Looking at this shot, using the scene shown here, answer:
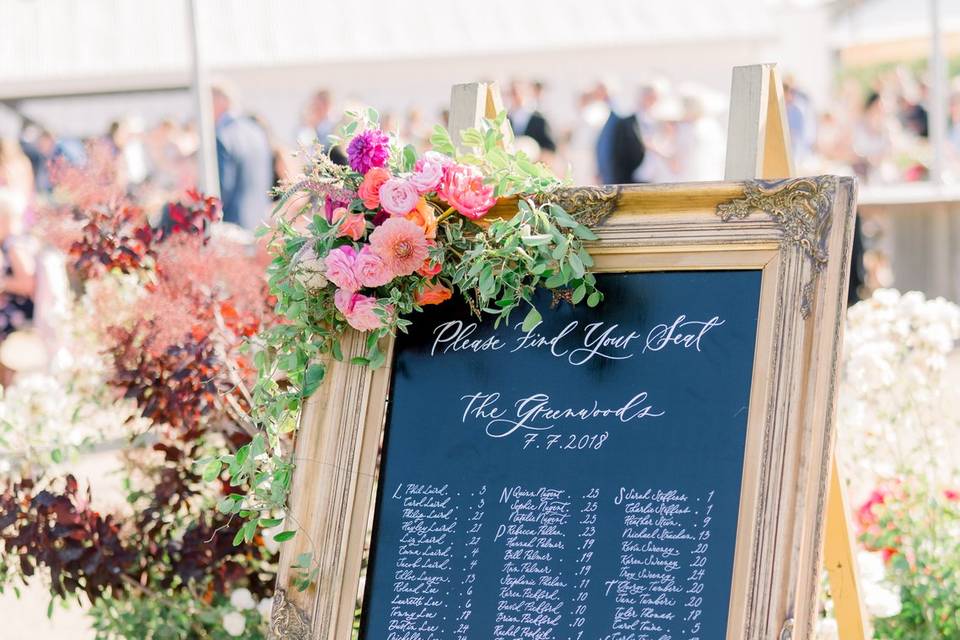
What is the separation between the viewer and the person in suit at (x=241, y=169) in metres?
7.96

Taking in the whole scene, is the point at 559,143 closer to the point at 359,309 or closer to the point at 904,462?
the point at 904,462

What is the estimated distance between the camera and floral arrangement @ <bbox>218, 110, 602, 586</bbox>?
2266mm

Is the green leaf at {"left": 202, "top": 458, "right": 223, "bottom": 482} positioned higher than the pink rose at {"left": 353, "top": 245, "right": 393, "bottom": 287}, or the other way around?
the pink rose at {"left": 353, "top": 245, "right": 393, "bottom": 287}

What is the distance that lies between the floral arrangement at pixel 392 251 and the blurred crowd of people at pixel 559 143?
3.80m

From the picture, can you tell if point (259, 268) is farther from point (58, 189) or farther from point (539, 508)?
point (539, 508)

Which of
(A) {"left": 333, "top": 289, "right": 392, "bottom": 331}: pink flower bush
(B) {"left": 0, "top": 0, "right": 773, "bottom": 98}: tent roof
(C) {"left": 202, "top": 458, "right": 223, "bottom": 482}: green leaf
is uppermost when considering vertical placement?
(B) {"left": 0, "top": 0, "right": 773, "bottom": 98}: tent roof

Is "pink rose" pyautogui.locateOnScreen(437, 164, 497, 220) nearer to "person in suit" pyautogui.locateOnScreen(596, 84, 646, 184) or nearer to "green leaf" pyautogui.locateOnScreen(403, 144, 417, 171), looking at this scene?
"green leaf" pyautogui.locateOnScreen(403, 144, 417, 171)

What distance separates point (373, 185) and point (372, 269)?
0.54 ft

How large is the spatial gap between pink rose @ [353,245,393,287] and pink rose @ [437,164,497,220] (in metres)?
0.17

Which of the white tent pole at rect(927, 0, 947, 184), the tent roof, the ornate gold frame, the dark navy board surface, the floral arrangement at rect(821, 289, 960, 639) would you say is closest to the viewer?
the ornate gold frame

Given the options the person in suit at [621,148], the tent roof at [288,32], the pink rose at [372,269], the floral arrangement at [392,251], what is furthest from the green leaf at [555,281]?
the tent roof at [288,32]

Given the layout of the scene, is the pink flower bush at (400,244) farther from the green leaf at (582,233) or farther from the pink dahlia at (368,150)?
the green leaf at (582,233)

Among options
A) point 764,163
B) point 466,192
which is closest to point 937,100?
point 764,163

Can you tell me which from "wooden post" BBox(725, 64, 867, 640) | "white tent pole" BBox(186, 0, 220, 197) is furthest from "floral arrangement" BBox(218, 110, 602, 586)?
"white tent pole" BBox(186, 0, 220, 197)
